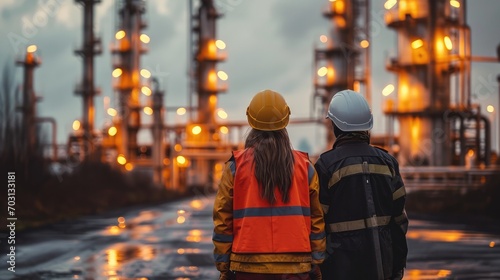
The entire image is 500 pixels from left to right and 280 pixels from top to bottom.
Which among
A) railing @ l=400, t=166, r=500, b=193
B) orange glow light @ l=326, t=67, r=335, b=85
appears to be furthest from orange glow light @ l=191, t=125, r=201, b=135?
railing @ l=400, t=166, r=500, b=193

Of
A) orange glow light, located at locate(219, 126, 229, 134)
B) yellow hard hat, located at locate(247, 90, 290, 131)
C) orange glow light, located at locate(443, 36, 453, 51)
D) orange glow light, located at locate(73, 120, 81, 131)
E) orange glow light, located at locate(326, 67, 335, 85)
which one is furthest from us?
orange glow light, located at locate(73, 120, 81, 131)

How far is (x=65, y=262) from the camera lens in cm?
1174

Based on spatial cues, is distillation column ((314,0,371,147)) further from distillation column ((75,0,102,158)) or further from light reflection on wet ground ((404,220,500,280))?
light reflection on wet ground ((404,220,500,280))

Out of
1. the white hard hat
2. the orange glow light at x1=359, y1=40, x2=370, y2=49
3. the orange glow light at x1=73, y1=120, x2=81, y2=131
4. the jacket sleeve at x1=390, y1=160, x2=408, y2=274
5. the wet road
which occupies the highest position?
the orange glow light at x1=359, y1=40, x2=370, y2=49

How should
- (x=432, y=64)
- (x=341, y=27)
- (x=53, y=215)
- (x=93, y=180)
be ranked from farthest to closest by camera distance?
1. (x=341, y=27)
2. (x=432, y=64)
3. (x=93, y=180)
4. (x=53, y=215)

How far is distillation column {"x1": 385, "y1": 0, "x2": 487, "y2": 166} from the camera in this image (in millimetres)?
40250

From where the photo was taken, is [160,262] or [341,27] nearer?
[160,262]

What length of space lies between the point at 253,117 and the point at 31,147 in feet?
73.6

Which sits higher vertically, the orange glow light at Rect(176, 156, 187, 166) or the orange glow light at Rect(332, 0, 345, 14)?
the orange glow light at Rect(332, 0, 345, 14)

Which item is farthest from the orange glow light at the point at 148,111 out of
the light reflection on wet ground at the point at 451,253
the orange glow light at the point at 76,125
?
the light reflection on wet ground at the point at 451,253

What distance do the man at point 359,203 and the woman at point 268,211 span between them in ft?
0.77

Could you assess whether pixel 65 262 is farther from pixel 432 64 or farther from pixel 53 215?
pixel 432 64

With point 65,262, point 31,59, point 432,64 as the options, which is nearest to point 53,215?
point 65,262

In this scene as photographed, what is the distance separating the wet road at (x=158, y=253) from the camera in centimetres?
1032
